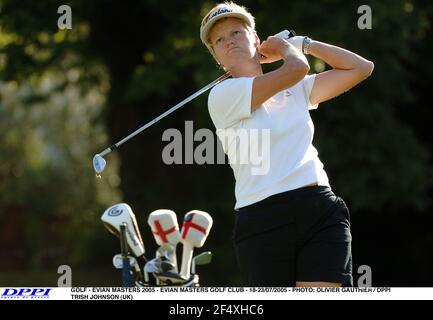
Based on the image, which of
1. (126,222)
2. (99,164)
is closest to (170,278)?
(126,222)

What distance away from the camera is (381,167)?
11531 mm

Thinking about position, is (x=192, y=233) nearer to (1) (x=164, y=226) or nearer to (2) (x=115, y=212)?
(1) (x=164, y=226)

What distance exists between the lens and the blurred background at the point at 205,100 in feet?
35.0

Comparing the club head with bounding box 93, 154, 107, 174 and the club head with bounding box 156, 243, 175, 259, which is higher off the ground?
the club head with bounding box 93, 154, 107, 174

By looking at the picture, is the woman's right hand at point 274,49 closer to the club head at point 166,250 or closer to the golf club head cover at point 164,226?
the golf club head cover at point 164,226

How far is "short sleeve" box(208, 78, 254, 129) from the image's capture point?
3.45 meters

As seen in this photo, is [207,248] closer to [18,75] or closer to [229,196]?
[229,196]

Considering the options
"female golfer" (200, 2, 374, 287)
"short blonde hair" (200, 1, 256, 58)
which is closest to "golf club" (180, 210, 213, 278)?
"female golfer" (200, 2, 374, 287)

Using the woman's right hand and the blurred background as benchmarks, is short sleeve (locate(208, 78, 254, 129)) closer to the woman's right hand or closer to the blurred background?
the woman's right hand

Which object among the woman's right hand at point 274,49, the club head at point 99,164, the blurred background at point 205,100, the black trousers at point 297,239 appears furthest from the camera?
the blurred background at point 205,100

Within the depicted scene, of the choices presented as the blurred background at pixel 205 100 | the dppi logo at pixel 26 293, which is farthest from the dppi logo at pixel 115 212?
the blurred background at pixel 205 100

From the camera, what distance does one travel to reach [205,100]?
1018cm

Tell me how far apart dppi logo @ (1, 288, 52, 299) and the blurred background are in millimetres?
6029
